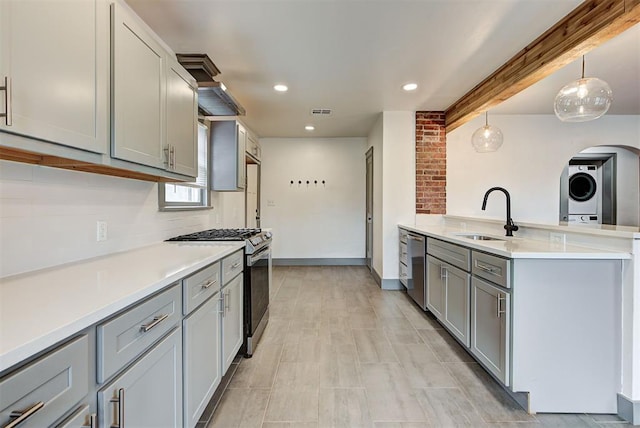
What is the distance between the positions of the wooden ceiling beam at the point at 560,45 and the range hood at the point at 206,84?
2678mm

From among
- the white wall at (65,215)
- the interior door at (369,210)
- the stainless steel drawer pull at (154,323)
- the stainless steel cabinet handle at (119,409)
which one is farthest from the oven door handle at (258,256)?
the interior door at (369,210)

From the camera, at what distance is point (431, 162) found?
181 inches

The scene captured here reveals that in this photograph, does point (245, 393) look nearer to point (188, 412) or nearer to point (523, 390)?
point (188, 412)

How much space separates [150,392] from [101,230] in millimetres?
1052

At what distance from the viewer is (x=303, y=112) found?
4.61 metres

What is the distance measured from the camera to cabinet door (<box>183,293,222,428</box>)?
1438 millimetres

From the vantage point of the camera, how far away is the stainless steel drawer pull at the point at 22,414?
62 centimetres

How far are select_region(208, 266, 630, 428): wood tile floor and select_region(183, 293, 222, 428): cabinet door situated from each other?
10.6 inches

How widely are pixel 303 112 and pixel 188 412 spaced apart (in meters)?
4.02

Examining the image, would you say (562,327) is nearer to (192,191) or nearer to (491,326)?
(491,326)

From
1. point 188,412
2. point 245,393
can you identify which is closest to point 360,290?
point 245,393

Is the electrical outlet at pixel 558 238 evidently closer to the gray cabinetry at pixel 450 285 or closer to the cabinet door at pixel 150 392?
the gray cabinetry at pixel 450 285

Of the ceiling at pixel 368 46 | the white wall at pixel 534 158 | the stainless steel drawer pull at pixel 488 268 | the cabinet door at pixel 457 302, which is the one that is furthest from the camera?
the white wall at pixel 534 158

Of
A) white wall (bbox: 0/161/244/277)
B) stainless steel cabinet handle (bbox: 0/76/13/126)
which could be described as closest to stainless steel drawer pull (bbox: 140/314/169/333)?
white wall (bbox: 0/161/244/277)
